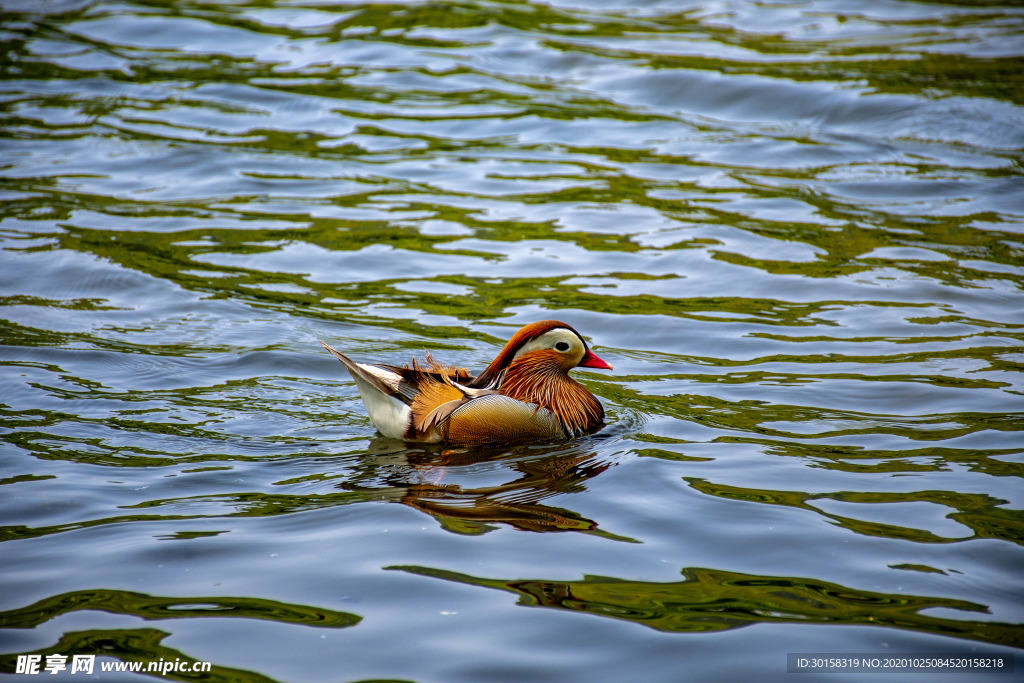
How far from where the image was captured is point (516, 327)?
866 centimetres

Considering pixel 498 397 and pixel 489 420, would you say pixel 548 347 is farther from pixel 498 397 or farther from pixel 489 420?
pixel 489 420

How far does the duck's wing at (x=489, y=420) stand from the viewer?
641 cm

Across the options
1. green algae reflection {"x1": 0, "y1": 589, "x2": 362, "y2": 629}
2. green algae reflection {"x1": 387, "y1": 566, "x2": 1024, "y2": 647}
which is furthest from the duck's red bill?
green algae reflection {"x1": 0, "y1": 589, "x2": 362, "y2": 629}

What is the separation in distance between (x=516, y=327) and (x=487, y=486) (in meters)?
2.97

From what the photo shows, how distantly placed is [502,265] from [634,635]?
20.1 feet

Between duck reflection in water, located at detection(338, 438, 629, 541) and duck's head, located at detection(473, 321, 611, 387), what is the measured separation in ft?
2.03

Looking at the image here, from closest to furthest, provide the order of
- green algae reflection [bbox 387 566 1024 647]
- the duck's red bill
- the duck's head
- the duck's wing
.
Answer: green algae reflection [bbox 387 566 1024 647] < the duck's wing < the duck's head < the duck's red bill

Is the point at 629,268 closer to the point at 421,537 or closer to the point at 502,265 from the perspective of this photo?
the point at 502,265

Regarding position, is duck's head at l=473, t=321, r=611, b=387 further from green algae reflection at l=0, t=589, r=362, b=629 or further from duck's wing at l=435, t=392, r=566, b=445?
green algae reflection at l=0, t=589, r=362, b=629

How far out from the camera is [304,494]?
5707 mm

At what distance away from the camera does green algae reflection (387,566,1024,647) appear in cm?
441

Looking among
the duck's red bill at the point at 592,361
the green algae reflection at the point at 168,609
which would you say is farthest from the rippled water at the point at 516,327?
the duck's red bill at the point at 592,361

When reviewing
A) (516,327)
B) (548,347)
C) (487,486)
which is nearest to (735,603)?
(487,486)

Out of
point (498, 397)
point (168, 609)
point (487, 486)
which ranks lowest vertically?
point (168, 609)
